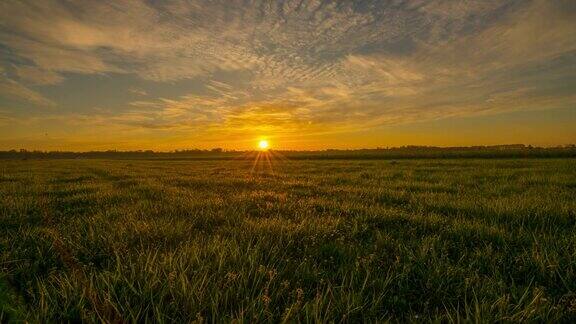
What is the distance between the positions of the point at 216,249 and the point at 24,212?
16.7 ft

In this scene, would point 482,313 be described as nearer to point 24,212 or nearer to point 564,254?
point 564,254

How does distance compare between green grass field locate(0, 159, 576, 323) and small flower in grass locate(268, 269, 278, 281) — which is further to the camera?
small flower in grass locate(268, 269, 278, 281)

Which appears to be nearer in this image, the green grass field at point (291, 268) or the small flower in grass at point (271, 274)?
the green grass field at point (291, 268)

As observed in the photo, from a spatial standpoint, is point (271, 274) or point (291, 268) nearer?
point (271, 274)

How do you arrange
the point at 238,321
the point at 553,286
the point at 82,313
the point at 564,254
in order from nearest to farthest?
the point at 238,321, the point at 82,313, the point at 553,286, the point at 564,254

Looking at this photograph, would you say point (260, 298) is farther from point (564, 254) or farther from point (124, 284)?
point (564, 254)

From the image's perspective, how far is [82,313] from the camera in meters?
2.01

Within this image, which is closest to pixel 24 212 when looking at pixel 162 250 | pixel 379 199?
pixel 162 250

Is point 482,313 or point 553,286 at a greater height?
point 482,313

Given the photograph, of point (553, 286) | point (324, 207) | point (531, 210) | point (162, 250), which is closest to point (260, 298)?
point (162, 250)

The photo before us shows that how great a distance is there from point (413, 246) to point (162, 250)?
272 centimetres

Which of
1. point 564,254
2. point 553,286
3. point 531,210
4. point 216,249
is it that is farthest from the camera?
point 531,210

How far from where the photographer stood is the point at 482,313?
208cm

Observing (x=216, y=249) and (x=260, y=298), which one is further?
(x=216, y=249)
